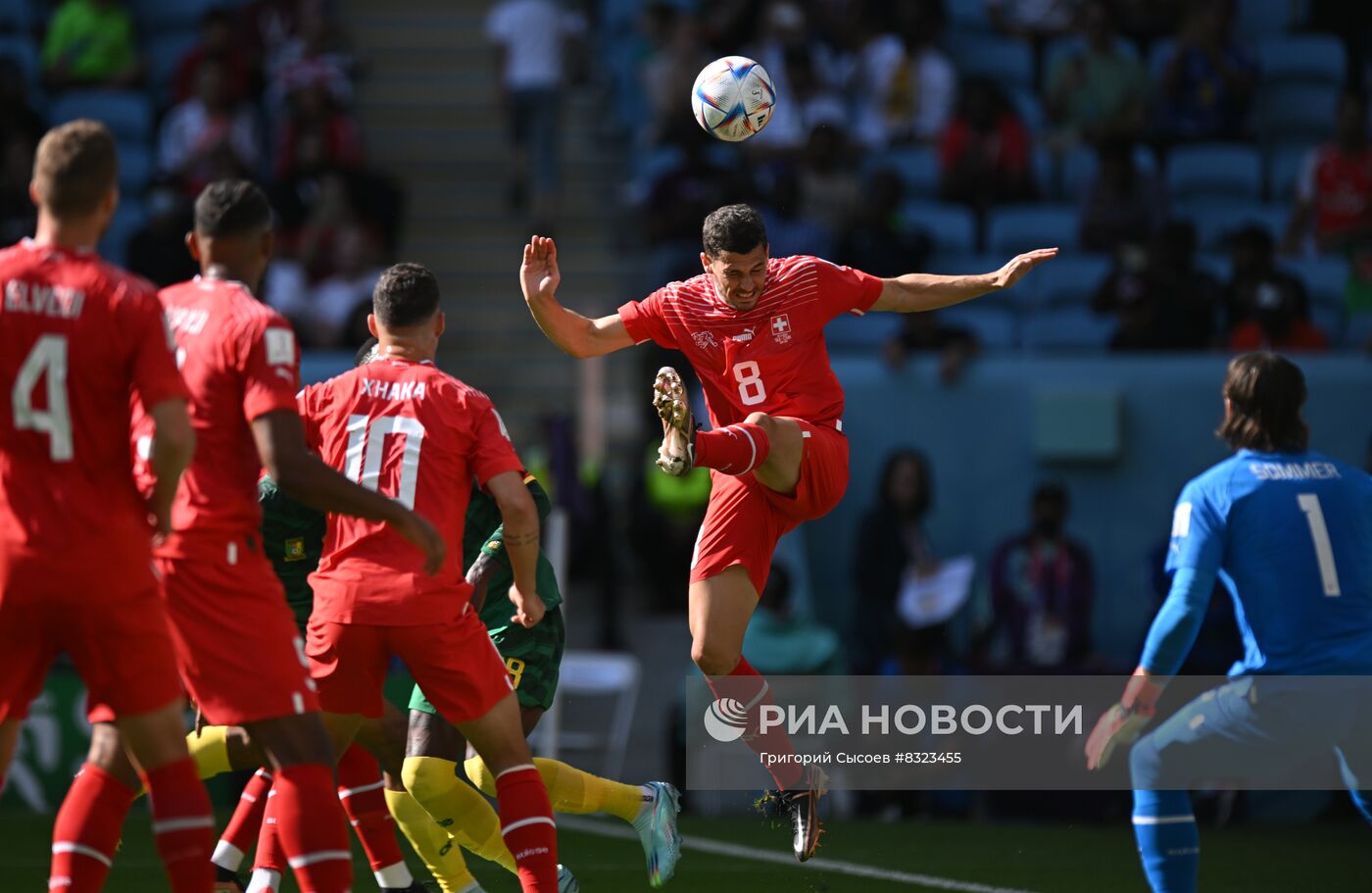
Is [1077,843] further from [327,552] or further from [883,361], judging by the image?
[327,552]

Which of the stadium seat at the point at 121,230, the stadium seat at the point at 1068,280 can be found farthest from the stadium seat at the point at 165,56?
the stadium seat at the point at 1068,280

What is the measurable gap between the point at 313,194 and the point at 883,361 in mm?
4865

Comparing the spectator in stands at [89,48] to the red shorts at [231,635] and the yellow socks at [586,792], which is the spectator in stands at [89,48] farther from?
the red shorts at [231,635]

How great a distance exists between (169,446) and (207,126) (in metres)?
10.7

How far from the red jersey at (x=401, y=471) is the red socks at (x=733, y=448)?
32.9 inches

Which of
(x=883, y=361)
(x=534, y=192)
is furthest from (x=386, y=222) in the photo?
(x=883, y=361)

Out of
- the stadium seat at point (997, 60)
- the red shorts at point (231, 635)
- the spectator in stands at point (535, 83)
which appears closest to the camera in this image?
the red shorts at point (231, 635)

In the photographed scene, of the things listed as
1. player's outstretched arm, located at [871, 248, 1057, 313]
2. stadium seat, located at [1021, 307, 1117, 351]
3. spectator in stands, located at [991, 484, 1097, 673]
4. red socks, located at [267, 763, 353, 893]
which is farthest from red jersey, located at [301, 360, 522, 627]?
stadium seat, located at [1021, 307, 1117, 351]

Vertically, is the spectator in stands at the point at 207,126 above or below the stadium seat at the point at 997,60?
below

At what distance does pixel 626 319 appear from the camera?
7395 millimetres

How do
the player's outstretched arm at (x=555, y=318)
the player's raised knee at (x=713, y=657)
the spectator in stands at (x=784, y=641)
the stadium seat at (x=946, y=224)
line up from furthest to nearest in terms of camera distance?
the stadium seat at (x=946, y=224) < the spectator in stands at (x=784, y=641) < the player's outstretched arm at (x=555, y=318) < the player's raised knee at (x=713, y=657)

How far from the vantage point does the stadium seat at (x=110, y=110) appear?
15.4 meters

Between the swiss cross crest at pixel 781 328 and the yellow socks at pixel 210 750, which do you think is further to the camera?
the swiss cross crest at pixel 781 328

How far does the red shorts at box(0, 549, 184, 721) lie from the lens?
15.9 feet
